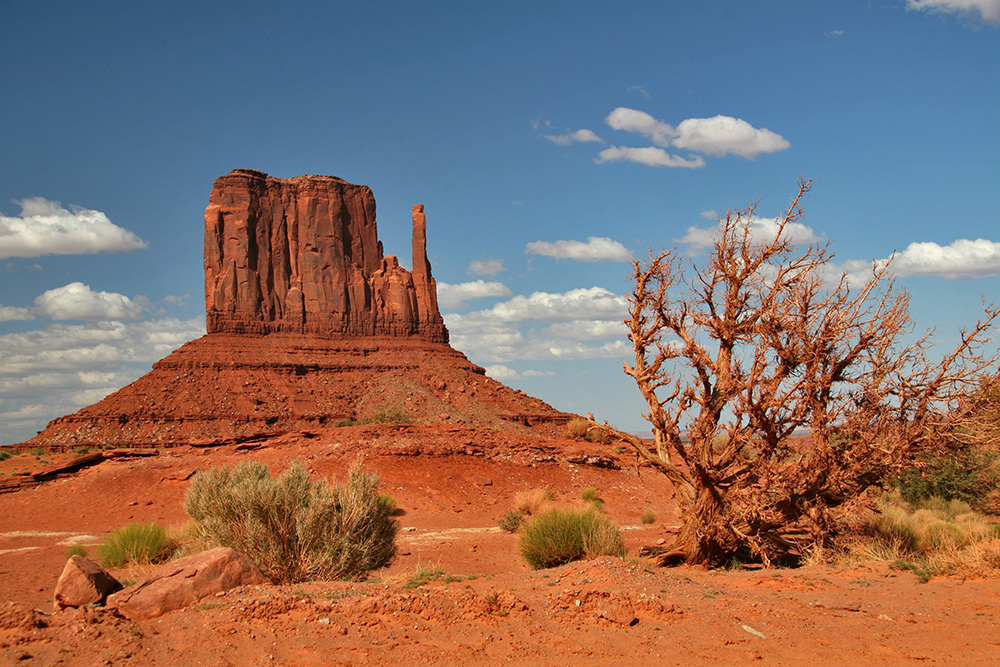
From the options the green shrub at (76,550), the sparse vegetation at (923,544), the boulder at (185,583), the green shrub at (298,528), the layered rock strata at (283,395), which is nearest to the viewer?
the boulder at (185,583)

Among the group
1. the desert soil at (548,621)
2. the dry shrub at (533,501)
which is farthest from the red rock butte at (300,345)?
the desert soil at (548,621)

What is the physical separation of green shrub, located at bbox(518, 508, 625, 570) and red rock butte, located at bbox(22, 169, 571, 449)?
1391 inches

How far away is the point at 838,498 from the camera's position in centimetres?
1185

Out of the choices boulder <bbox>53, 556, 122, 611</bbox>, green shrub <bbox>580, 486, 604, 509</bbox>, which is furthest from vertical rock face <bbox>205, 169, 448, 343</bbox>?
boulder <bbox>53, 556, 122, 611</bbox>

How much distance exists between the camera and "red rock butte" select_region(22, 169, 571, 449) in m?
51.9

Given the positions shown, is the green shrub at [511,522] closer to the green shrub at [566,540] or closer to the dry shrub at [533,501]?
the dry shrub at [533,501]

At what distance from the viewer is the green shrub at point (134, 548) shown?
1312 centimetres

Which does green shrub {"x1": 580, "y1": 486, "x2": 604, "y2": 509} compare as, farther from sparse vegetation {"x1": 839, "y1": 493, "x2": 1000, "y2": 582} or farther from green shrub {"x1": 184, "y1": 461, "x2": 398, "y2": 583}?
green shrub {"x1": 184, "y1": 461, "x2": 398, "y2": 583}

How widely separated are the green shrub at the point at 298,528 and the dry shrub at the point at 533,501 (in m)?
10.8

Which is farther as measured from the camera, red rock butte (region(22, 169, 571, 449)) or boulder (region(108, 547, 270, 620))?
red rock butte (region(22, 169, 571, 449))

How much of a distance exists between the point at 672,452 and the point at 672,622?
16.4ft

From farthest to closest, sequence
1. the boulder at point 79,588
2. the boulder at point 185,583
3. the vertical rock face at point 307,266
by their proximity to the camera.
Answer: the vertical rock face at point 307,266, the boulder at point 79,588, the boulder at point 185,583

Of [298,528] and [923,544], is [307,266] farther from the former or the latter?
[923,544]

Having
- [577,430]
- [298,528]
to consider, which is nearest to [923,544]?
[298,528]
